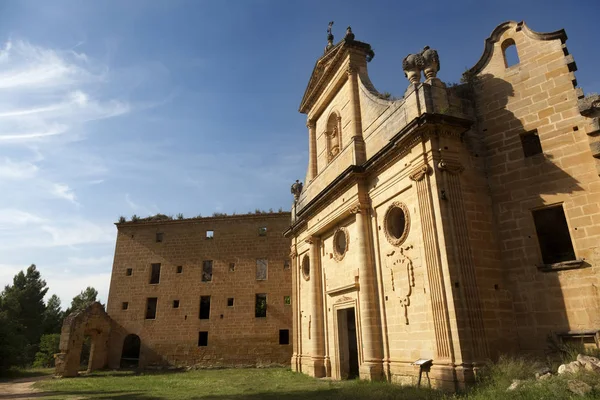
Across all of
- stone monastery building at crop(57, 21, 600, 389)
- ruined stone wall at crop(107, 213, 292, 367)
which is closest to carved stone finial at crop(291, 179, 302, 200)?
stone monastery building at crop(57, 21, 600, 389)

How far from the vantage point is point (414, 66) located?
36.9 feet

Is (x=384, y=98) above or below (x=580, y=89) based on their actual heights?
above

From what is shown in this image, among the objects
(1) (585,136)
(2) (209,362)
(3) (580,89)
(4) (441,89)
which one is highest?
(4) (441,89)

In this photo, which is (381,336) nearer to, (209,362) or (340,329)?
(340,329)

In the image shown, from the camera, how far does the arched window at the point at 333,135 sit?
1648cm

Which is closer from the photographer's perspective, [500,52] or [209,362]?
[500,52]

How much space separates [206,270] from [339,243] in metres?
14.0

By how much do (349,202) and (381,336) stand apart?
460cm

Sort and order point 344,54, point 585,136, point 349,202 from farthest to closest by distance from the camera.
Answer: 1. point 344,54
2. point 349,202
3. point 585,136

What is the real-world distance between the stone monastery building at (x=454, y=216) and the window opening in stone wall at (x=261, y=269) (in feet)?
27.4

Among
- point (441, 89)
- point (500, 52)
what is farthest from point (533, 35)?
point (441, 89)

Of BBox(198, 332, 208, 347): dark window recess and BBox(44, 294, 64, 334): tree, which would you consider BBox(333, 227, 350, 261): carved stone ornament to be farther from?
BBox(44, 294, 64, 334): tree

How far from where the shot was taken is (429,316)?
9.47 meters

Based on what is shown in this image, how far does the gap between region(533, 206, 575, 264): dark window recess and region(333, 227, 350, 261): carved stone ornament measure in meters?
6.44
